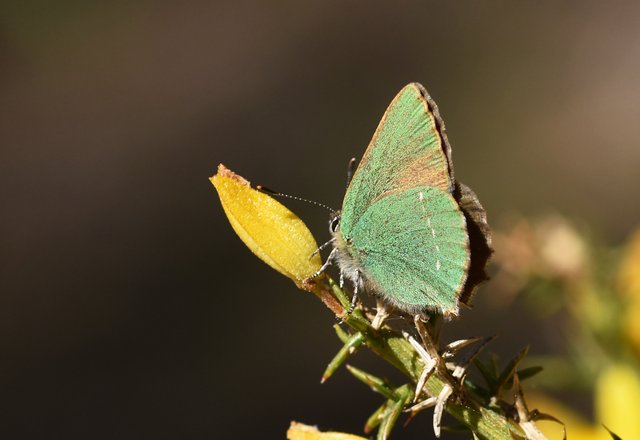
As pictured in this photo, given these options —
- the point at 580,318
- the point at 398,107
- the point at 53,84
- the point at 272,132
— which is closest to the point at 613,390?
the point at 580,318

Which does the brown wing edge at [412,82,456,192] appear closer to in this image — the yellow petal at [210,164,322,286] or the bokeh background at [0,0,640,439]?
the yellow petal at [210,164,322,286]

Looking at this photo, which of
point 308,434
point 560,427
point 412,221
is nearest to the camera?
point 308,434

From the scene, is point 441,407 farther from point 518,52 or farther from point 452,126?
point 518,52

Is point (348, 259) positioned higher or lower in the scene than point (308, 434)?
higher

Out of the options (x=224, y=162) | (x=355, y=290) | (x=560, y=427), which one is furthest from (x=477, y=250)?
(x=224, y=162)

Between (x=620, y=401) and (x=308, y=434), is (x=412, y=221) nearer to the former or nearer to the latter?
(x=308, y=434)

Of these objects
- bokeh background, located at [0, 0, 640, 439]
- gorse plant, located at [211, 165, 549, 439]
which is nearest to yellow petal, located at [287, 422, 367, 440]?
gorse plant, located at [211, 165, 549, 439]

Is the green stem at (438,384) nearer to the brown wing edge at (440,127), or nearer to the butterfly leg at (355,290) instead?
the butterfly leg at (355,290)
